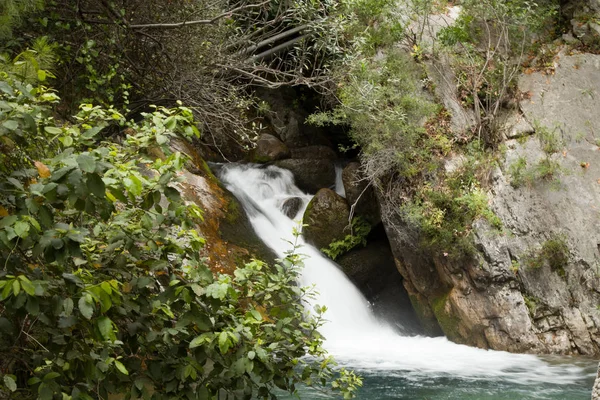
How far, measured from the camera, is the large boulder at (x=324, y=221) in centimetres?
1064

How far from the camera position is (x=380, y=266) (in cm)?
1090

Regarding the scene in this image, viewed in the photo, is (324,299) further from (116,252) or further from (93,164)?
(93,164)

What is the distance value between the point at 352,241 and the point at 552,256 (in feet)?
11.9

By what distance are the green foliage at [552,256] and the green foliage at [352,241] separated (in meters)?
3.28

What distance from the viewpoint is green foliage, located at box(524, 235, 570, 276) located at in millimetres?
8227

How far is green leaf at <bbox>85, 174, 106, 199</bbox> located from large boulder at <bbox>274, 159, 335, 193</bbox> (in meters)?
9.98

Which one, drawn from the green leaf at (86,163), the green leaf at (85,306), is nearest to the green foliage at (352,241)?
the green leaf at (85,306)

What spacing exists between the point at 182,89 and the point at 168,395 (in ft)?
19.7

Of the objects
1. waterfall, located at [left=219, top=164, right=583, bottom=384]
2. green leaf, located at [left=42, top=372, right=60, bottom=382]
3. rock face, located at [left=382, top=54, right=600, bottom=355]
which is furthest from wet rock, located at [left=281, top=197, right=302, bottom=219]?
green leaf, located at [left=42, top=372, right=60, bottom=382]

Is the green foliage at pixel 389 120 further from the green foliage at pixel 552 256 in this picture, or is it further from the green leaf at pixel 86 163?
the green leaf at pixel 86 163

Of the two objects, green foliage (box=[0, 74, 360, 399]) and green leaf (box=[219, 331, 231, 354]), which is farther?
green leaf (box=[219, 331, 231, 354])

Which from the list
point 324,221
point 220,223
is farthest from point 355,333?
point 220,223

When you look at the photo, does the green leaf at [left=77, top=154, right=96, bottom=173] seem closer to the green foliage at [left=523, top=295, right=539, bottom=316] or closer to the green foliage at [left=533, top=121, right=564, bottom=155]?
the green foliage at [left=523, top=295, right=539, bottom=316]

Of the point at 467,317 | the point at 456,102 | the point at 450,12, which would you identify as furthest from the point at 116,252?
the point at 450,12
